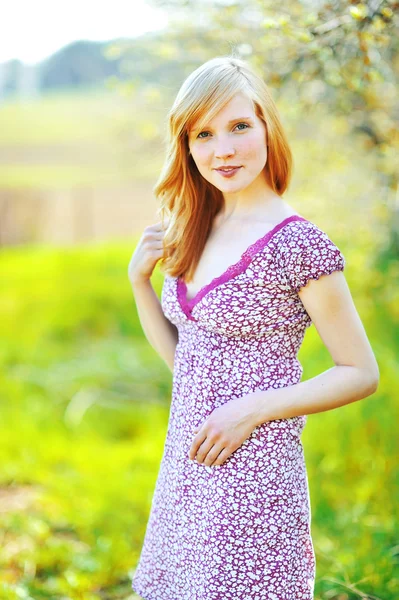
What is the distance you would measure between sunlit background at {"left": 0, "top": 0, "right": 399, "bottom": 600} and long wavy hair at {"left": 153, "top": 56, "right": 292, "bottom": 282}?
35cm

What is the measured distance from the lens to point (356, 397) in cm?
150

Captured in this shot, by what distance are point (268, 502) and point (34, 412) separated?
3.81 meters

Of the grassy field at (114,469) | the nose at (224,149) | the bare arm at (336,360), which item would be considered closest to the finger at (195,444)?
the bare arm at (336,360)

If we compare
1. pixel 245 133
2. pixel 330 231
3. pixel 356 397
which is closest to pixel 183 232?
pixel 245 133

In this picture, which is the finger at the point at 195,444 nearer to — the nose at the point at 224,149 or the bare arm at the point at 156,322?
the bare arm at the point at 156,322

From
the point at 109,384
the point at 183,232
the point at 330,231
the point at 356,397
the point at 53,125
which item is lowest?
the point at 356,397

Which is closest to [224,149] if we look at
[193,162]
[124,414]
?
[193,162]

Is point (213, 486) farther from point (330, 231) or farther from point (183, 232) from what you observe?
point (330, 231)

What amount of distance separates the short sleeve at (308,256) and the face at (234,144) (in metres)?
0.17

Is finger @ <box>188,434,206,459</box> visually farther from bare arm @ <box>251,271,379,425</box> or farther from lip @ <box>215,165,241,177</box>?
lip @ <box>215,165,241,177</box>

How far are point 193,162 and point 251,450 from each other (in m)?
0.69

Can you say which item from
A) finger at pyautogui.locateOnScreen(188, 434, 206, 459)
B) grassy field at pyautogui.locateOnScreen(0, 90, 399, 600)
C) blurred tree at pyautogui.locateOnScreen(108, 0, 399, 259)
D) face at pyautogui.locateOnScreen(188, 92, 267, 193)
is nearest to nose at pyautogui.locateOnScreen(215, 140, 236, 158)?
face at pyautogui.locateOnScreen(188, 92, 267, 193)

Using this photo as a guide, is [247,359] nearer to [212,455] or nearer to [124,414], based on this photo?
[212,455]

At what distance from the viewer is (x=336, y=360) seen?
4.93 feet
